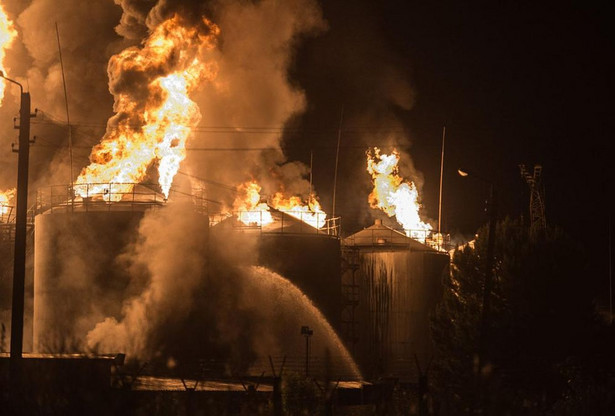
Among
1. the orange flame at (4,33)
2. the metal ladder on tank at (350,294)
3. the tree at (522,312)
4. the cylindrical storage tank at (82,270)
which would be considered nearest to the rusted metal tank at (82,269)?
the cylindrical storage tank at (82,270)

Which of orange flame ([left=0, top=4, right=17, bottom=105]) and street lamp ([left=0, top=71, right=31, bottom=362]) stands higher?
orange flame ([left=0, top=4, right=17, bottom=105])

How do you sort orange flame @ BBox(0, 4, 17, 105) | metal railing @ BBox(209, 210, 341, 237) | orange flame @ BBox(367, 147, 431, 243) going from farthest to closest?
orange flame @ BBox(367, 147, 431, 243), orange flame @ BBox(0, 4, 17, 105), metal railing @ BBox(209, 210, 341, 237)

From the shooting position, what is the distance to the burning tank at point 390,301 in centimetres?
5328

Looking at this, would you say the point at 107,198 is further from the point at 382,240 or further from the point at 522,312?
the point at 522,312

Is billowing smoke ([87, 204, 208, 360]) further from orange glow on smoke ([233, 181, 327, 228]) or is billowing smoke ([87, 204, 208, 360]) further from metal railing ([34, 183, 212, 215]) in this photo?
orange glow on smoke ([233, 181, 327, 228])

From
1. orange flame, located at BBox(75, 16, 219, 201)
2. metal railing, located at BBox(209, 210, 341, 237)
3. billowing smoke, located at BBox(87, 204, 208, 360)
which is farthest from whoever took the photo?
metal railing, located at BBox(209, 210, 341, 237)

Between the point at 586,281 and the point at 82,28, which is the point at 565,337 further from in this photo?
the point at 82,28

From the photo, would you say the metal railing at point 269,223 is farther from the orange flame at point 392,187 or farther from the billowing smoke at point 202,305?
the orange flame at point 392,187

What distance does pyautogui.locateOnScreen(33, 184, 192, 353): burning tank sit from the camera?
41.1m

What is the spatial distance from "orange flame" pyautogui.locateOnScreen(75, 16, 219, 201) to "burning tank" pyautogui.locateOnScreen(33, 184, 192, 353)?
5.01 metres

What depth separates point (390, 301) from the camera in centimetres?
5428

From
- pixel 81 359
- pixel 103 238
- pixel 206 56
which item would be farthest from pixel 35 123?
pixel 81 359

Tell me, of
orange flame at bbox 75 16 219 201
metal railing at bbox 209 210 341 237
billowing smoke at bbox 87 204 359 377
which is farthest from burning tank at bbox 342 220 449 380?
orange flame at bbox 75 16 219 201

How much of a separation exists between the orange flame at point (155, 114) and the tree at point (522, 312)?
603 inches
